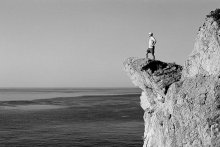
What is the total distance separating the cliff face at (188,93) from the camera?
857 inches

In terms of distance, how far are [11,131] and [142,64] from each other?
1706 inches

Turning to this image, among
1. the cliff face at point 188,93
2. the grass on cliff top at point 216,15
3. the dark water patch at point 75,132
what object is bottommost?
the dark water patch at point 75,132

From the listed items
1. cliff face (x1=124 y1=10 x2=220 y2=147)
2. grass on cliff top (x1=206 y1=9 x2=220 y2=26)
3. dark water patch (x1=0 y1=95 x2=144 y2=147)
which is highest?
grass on cliff top (x1=206 y1=9 x2=220 y2=26)

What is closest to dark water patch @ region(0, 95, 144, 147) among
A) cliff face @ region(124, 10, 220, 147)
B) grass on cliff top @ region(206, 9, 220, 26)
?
cliff face @ region(124, 10, 220, 147)

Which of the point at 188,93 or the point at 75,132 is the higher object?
the point at 188,93

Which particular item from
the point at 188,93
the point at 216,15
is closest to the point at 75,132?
the point at 188,93

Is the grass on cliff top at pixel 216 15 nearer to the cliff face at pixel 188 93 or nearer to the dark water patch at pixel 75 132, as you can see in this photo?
the cliff face at pixel 188 93

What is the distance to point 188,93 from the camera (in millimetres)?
23141

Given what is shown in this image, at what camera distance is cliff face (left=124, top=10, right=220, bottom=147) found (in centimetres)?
2177

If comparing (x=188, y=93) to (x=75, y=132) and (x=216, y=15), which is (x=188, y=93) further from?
(x=75, y=132)

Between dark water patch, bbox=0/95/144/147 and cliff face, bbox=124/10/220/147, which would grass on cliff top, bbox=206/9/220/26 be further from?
dark water patch, bbox=0/95/144/147

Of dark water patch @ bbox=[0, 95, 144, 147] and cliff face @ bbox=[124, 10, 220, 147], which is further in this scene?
dark water patch @ bbox=[0, 95, 144, 147]

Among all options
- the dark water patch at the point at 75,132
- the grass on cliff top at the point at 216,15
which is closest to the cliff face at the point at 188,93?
the grass on cliff top at the point at 216,15

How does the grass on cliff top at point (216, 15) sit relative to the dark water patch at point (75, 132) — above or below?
above
